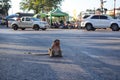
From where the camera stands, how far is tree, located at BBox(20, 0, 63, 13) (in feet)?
268

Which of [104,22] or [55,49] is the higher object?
[104,22]

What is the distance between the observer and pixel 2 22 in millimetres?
82000

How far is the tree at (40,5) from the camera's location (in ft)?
268

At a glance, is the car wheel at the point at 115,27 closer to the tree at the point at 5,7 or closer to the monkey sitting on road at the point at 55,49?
the monkey sitting on road at the point at 55,49

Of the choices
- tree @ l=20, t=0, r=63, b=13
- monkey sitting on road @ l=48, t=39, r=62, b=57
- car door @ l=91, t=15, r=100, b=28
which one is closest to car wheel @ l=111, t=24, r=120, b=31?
car door @ l=91, t=15, r=100, b=28

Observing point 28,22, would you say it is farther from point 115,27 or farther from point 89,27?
point 115,27

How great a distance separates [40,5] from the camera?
82.9m

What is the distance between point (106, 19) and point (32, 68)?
31166mm

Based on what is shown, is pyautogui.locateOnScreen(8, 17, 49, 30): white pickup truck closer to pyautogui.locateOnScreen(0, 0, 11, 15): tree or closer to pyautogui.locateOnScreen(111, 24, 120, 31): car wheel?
pyautogui.locateOnScreen(111, 24, 120, 31): car wheel

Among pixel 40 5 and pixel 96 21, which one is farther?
pixel 40 5

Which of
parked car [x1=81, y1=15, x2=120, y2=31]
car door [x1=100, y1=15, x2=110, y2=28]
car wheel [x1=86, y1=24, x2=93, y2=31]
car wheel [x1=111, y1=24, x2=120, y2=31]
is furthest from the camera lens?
car wheel [x1=86, y1=24, x2=93, y2=31]

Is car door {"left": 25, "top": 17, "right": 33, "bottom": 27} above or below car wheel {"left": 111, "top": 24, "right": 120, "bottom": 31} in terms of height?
above

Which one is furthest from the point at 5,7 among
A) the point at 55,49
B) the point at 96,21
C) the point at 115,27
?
the point at 55,49

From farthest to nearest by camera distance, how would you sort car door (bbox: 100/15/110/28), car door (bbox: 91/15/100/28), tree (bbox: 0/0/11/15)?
tree (bbox: 0/0/11/15) < car door (bbox: 91/15/100/28) < car door (bbox: 100/15/110/28)
